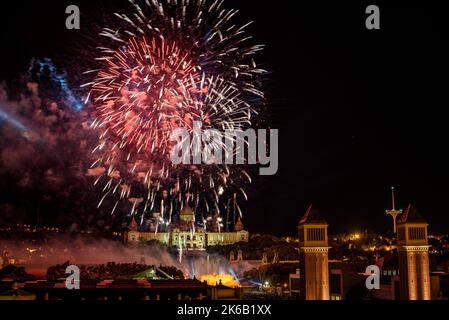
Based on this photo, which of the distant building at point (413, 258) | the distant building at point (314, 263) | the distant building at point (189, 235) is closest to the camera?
the distant building at point (413, 258)

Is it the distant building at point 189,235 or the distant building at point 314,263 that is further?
the distant building at point 189,235

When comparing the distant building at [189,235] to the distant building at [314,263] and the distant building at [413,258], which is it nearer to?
the distant building at [314,263]

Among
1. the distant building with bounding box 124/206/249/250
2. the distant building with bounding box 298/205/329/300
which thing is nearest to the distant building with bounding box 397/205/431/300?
the distant building with bounding box 298/205/329/300

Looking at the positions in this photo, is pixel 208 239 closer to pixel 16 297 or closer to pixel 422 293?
pixel 422 293

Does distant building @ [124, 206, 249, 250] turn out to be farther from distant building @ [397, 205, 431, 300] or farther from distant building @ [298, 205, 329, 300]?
distant building @ [397, 205, 431, 300]

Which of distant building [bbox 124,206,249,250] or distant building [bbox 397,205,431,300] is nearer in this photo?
distant building [bbox 397,205,431,300]

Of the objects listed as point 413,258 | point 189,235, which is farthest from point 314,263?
point 189,235

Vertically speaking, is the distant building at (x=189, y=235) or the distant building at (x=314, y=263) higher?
the distant building at (x=189, y=235)

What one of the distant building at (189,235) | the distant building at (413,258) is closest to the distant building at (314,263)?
the distant building at (413,258)

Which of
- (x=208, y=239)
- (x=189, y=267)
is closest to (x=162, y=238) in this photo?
(x=208, y=239)
